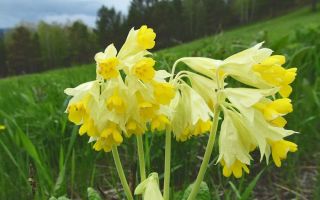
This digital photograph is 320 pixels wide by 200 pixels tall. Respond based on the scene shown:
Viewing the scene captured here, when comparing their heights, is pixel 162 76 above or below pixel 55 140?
above

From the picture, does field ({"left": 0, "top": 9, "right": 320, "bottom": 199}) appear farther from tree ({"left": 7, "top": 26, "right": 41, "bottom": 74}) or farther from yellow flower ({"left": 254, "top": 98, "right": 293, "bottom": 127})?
tree ({"left": 7, "top": 26, "right": 41, "bottom": 74})

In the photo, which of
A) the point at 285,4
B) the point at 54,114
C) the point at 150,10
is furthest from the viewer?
the point at 285,4

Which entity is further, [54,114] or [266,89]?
[54,114]

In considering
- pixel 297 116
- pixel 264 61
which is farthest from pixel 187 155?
pixel 264 61

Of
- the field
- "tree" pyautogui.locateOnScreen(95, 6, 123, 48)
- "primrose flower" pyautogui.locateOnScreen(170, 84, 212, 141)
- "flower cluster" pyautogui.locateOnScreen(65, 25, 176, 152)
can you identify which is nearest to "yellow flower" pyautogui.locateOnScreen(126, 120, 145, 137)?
"flower cluster" pyautogui.locateOnScreen(65, 25, 176, 152)

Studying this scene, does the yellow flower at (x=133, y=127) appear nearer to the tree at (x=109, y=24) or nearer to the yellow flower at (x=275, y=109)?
the yellow flower at (x=275, y=109)

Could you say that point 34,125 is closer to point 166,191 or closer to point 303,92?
point 303,92

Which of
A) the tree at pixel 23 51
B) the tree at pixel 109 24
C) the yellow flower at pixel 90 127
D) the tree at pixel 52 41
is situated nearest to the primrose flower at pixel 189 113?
the yellow flower at pixel 90 127
